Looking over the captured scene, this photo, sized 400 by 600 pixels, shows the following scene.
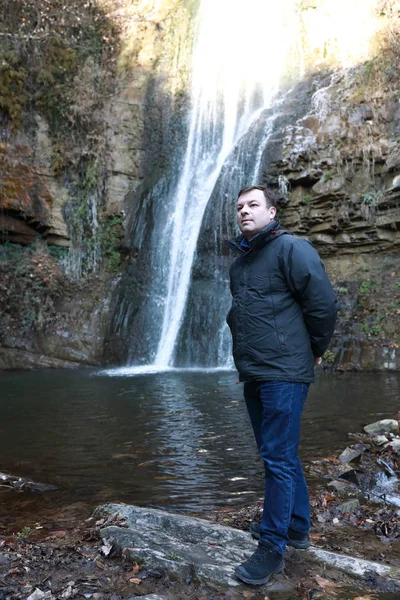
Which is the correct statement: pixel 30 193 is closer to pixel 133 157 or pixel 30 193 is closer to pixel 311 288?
pixel 133 157

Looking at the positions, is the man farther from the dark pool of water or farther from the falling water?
the falling water

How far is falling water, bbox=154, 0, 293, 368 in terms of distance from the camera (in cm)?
1355

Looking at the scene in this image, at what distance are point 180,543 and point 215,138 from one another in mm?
14159

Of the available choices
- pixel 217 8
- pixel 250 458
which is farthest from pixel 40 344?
pixel 217 8

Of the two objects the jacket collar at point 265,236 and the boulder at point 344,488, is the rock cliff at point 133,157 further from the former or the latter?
the jacket collar at point 265,236

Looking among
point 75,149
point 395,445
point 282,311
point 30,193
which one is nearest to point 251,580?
point 282,311

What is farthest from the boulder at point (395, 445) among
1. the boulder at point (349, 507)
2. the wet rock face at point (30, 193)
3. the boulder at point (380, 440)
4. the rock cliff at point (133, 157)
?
the wet rock face at point (30, 193)

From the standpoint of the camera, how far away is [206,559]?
8.45ft

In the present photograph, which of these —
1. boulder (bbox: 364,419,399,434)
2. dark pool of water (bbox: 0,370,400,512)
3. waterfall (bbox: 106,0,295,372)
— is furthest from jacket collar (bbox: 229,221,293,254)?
waterfall (bbox: 106,0,295,372)

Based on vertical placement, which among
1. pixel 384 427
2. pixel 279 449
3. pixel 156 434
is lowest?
pixel 156 434

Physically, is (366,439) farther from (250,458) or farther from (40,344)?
(40,344)

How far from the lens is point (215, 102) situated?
1636cm

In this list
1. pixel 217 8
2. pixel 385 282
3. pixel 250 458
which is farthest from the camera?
pixel 217 8

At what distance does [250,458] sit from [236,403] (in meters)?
2.72
